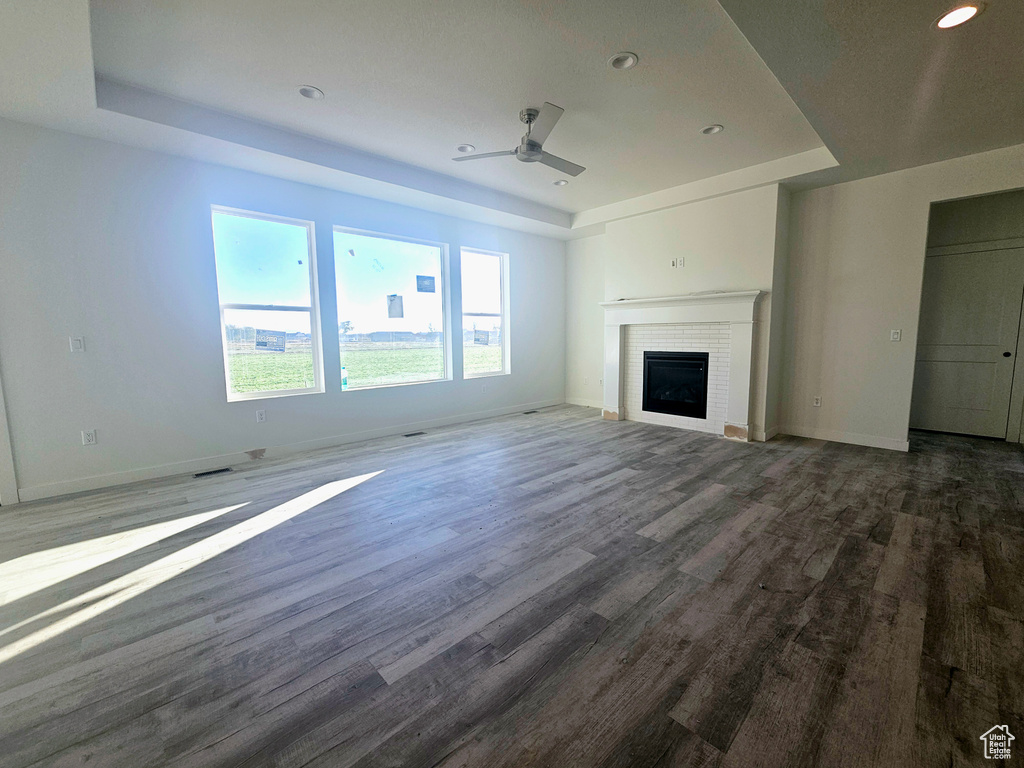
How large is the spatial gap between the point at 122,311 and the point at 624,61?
427 centimetres

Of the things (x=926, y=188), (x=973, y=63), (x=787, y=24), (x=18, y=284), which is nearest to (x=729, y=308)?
(x=926, y=188)

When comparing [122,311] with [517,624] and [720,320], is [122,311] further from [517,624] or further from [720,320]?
[720,320]

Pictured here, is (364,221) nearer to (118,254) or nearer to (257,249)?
(257,249)

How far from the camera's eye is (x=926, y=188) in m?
3.79

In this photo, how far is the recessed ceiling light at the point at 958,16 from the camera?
1.99m

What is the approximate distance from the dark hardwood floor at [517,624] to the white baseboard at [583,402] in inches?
138

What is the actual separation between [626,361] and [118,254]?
5479 millimetres

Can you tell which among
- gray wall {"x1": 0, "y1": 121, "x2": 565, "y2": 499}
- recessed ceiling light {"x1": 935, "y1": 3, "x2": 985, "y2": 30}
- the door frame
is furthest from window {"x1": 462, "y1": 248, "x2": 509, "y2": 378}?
the door frame

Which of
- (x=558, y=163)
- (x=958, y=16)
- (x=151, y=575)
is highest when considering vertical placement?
(x=958, y=16)

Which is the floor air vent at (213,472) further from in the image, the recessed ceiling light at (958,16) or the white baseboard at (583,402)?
the recessed ceiling light at (958,16)

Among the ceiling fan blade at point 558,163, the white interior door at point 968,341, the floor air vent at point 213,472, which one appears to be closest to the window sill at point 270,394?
the floor air vent at point 213,472

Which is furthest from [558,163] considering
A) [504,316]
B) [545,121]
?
[504,316]

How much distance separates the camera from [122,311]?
11.0 feet

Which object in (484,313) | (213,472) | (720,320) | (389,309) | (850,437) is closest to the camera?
(213,472)
